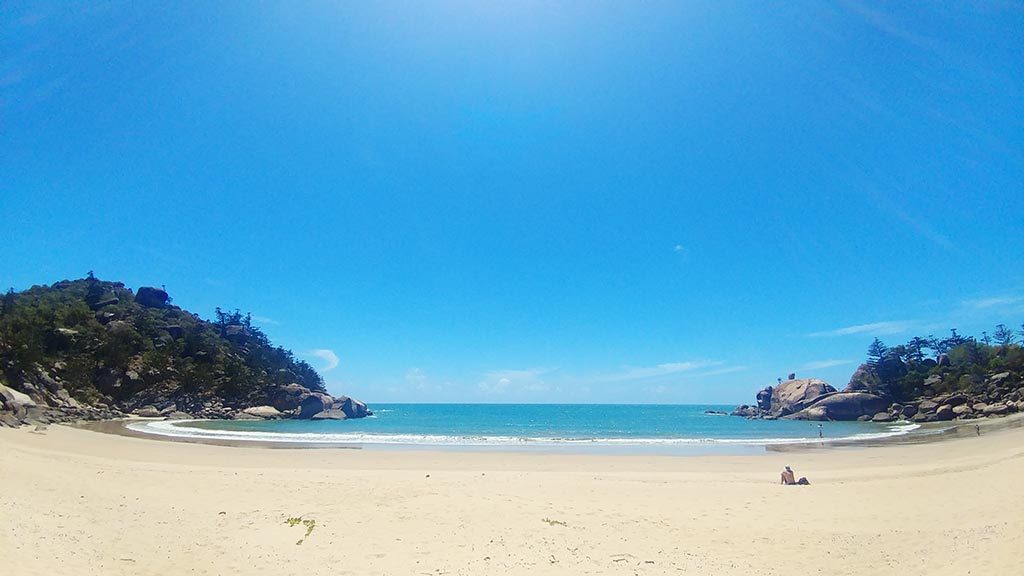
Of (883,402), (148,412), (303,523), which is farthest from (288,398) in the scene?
(883,402)

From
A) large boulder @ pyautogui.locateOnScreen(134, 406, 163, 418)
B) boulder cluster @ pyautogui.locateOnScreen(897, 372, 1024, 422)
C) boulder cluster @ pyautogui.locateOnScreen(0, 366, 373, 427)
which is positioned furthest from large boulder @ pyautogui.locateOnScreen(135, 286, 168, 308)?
boulder cluster @ pyautogui.locateOnScreen(897, 372, 1024, 422)

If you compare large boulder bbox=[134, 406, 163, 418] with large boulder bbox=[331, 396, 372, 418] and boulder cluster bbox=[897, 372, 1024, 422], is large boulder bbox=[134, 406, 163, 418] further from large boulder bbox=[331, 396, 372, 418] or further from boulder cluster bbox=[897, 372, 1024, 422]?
boulder cluster bbox=[897, 372, 1024, 422]

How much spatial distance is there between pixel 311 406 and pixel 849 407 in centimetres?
8674

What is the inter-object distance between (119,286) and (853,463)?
126 meters

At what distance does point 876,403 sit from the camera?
267ft

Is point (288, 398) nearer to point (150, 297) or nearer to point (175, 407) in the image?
point (175, 407)

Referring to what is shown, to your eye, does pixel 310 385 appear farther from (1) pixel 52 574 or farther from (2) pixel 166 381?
(1) pixel 52 574

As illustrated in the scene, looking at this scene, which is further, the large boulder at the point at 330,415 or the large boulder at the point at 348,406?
the large boulder at the point at 348,406

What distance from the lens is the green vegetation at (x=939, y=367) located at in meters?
75.6

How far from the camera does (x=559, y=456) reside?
90.4 feet

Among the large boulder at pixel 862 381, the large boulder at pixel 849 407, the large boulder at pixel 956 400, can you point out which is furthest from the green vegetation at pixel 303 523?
the large boulder at pixel 862 381

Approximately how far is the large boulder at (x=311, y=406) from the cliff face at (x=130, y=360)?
0.21 metres

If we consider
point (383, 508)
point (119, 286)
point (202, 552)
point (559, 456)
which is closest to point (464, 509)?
point (383, 508)

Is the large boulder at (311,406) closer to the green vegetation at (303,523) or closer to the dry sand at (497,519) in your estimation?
the dry sand at (497,519)
